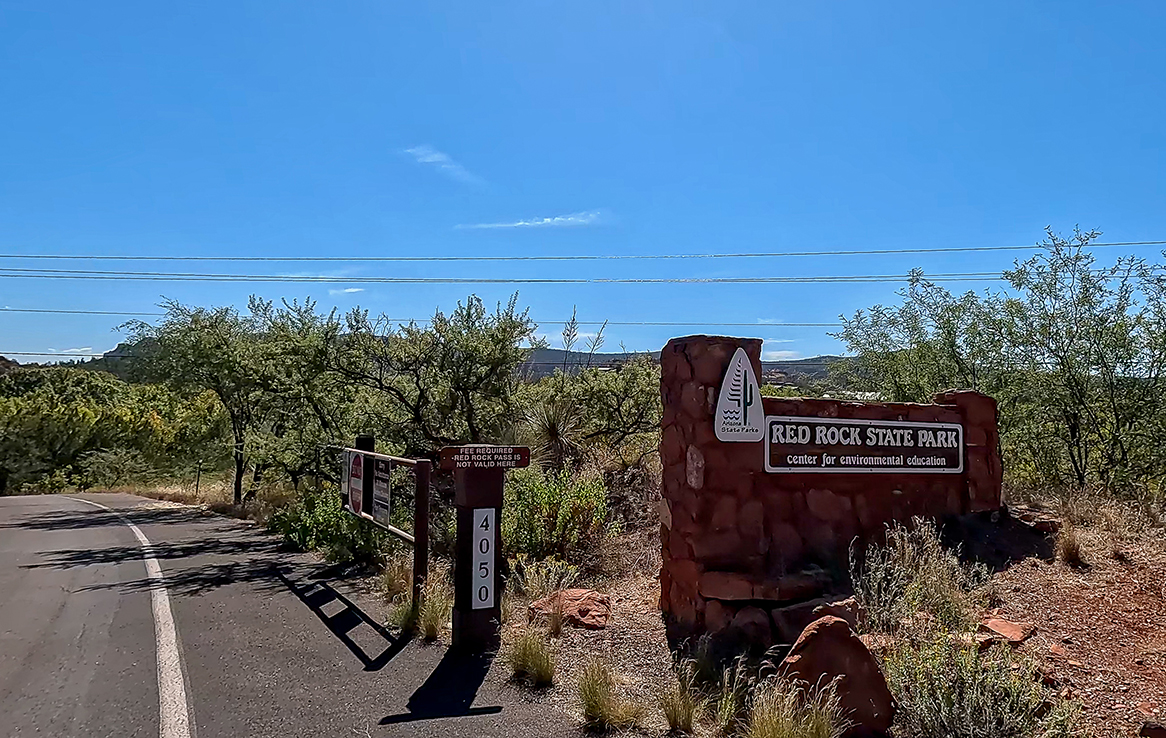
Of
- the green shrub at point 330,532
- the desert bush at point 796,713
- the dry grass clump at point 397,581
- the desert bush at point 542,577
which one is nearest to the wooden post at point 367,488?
the dry grass clump at point 397,581

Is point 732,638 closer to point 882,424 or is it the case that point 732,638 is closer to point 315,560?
point 882,424

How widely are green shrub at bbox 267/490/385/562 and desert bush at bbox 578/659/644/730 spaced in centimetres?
614

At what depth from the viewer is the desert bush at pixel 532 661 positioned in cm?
578

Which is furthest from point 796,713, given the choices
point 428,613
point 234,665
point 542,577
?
point 234,665

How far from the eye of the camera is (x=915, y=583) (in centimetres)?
631

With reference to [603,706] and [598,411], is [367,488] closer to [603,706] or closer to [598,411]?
[603,706]

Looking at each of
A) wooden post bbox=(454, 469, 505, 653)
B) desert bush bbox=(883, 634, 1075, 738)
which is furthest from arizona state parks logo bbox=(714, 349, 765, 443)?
desert bush bbox=(883, 634, 1075, 738)

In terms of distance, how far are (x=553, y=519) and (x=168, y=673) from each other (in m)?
5.22

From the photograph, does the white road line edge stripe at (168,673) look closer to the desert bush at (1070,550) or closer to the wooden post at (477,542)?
the wooden post at (477,542)

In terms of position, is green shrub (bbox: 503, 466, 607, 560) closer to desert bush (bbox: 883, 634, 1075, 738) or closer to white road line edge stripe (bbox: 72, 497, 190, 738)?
white road line edge stripe (bbox: 72, 497, 190, 738)

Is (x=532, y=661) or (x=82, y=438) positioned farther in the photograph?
(x=82, y=438)

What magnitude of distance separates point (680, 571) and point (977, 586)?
257cm

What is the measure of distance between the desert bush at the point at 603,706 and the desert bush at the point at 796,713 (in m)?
0.74

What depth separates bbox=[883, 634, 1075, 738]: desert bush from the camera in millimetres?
4348
